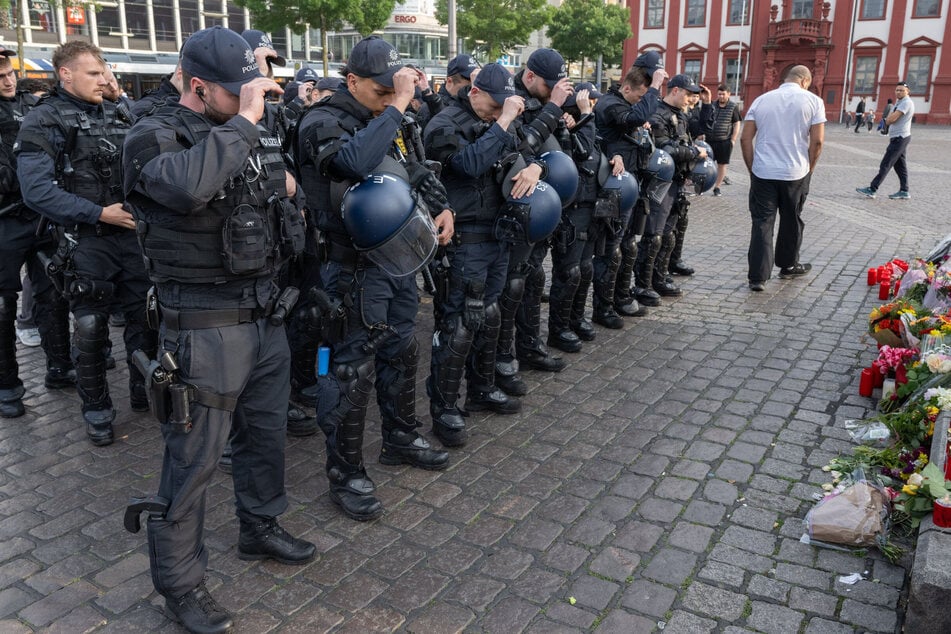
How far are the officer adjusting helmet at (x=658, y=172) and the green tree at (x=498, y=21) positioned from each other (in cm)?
4006

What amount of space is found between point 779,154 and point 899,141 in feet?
23.2

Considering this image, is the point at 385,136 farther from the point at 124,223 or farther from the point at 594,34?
the point at 594,34

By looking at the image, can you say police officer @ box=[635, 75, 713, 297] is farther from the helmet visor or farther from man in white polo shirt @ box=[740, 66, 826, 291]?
the helmet visor

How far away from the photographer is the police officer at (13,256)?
16.4 feet

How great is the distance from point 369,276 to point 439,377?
3.53 ft

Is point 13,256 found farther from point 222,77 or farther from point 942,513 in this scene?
point 942,513

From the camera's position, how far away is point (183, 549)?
2996 millimetres

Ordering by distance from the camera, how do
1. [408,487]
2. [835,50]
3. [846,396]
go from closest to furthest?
[408,487] → [846,396] → [835,50]

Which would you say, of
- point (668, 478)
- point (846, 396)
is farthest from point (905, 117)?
point (668, 478)

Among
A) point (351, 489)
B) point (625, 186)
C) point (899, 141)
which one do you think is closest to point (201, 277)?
point (351, 489)

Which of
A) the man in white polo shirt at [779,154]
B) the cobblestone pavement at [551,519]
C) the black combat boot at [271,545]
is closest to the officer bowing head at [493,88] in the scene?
the cobblestone pavement at [551,519]

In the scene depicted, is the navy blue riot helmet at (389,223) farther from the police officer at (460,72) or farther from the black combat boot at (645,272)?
the black combat boot at (645,272)

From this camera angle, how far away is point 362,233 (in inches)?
138

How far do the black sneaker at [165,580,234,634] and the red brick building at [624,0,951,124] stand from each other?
49.6 meters
